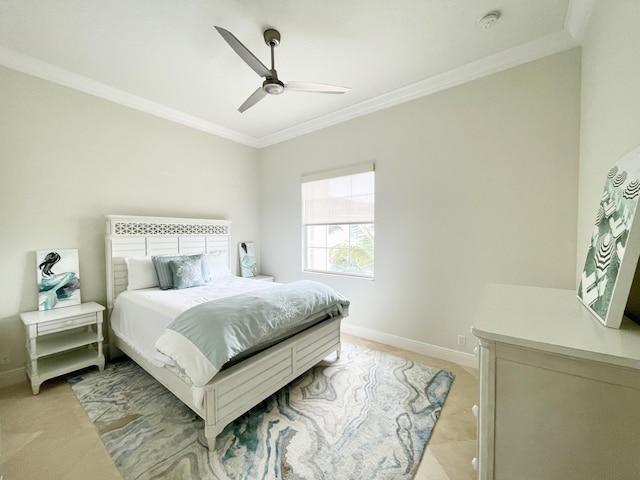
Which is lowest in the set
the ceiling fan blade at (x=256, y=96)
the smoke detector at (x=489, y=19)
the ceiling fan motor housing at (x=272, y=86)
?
the ceiling fan motor housing at (x=272, y=86)

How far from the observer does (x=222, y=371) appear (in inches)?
62.3

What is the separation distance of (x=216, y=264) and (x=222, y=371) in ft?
6.46

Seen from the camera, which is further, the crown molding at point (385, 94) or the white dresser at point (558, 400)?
the crown molding at point (385, 94)

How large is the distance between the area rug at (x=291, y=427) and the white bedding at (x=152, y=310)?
1.21 feet

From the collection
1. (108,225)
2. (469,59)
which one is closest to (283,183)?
(108,225)

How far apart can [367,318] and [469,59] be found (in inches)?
114

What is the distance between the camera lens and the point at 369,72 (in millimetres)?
2424

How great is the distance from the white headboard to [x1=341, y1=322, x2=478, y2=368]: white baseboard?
2.19m

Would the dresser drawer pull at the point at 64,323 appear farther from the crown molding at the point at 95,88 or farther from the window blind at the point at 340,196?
the window blind at the point at 340,196

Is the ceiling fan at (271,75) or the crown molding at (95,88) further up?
the crown molding at (95,88)

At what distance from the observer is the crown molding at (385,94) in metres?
1.93

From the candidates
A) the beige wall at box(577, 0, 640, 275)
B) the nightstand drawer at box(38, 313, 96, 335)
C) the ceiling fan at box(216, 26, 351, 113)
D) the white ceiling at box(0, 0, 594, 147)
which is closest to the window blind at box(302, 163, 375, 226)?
the white ceiling at box(0, 0, 594, 147)

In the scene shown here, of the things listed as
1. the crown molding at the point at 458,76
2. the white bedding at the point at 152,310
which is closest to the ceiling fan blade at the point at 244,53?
the crown molding at the point at 458,76

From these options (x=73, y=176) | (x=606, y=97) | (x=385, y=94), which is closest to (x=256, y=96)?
(x=385, y=94)
